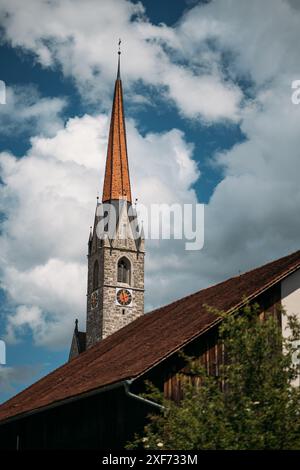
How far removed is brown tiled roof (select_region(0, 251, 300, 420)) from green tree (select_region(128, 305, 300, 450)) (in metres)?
3.42

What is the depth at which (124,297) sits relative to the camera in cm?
6738

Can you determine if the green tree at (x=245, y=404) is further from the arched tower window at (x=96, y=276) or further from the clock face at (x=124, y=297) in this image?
the arched tower window at (x=96, y=276)

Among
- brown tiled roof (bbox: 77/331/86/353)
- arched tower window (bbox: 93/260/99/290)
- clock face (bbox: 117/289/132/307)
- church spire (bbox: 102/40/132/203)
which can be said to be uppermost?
church spire (bbox: 102/40/132/203)

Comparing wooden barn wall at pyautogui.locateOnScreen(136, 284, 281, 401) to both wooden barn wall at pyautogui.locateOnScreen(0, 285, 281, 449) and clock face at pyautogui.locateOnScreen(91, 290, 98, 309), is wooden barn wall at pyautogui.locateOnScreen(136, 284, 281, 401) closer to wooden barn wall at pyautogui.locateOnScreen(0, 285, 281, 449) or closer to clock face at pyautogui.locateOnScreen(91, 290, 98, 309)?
wooden barn wall at pyautogui.locateOnScreen(0, 285, 281, 449)

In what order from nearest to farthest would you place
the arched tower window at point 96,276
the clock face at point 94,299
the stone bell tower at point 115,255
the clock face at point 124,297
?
the stone bell tower at point 115,255 → the clock face at point 124,297 → the clock face at point 94,299 → the arched tower window at point 96,276

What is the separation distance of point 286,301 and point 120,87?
63.9 metres

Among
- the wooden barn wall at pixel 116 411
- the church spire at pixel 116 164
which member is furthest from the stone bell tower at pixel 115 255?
the wooden barn wall at pixel 116 411

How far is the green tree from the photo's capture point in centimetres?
1086

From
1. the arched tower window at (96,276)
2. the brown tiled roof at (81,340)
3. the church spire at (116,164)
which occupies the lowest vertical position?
the brown tiled roof at (81,340)

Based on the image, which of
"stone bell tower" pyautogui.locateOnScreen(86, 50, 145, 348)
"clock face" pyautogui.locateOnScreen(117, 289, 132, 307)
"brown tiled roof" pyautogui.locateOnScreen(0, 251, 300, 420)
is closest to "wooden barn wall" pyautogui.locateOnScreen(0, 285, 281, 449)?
"brown tiled roof" pyautogui.locateOnScreen(0, 251, 300, 420)

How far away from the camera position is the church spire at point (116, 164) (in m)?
73.4

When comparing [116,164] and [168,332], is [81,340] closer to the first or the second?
[116,164]

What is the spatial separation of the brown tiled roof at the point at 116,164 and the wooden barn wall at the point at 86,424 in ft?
161
